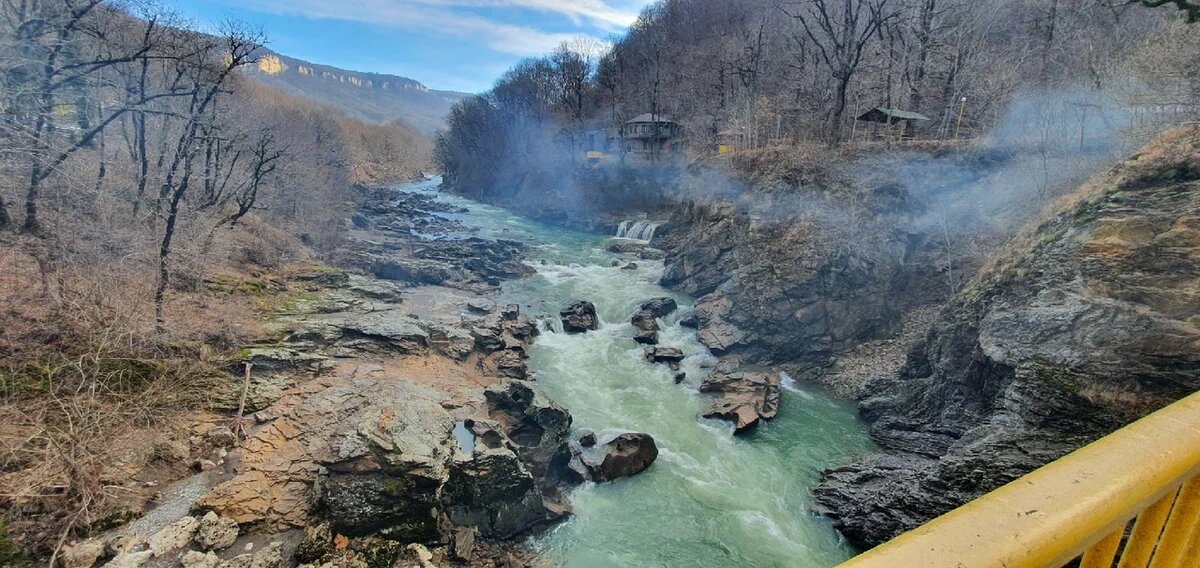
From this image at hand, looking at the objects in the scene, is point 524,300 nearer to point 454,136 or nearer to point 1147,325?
point 1147,325

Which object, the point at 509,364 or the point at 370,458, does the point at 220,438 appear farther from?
the point at 509,364

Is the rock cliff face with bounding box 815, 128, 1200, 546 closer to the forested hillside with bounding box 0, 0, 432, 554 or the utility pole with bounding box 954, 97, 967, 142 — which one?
the forested hillside with bounding box 0, 0, 432, 554

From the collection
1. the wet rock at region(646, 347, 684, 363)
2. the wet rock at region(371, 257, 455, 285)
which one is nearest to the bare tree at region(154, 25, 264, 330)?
the wet rock at region(371, 257, 455, 285)

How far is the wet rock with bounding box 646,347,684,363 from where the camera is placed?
17641 millimetres

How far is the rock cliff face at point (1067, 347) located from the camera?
8516mm

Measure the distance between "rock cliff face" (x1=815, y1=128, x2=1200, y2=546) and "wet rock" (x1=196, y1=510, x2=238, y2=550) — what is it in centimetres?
1100

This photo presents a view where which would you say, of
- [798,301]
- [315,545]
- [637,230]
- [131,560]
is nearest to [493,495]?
[315,545]

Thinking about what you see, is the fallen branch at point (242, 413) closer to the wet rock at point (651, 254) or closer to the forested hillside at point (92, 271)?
the forested hillside at point (92, 271)

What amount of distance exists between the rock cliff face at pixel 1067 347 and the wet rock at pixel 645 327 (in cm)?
844

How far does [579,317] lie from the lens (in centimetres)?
2058

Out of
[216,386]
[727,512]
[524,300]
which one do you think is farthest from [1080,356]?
[524,300]

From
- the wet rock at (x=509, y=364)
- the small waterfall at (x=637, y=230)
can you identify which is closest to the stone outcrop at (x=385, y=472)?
the wet rock at (x=509, y=364)

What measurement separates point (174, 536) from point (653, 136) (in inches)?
1683

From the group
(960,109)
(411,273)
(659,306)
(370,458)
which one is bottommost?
(370,458)
